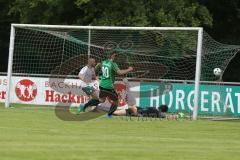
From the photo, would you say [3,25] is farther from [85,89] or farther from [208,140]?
[208,140]

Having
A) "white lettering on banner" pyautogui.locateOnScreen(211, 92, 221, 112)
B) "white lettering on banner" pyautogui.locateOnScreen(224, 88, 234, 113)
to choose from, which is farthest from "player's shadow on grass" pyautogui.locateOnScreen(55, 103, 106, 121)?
"white lettering on banner" pyautogui.locateOnScreen(224, 88, 234, 113)

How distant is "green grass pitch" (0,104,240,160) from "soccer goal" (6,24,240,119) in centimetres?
538

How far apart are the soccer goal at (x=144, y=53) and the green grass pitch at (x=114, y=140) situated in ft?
17.6

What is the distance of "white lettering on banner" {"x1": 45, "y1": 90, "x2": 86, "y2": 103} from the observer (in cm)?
2786

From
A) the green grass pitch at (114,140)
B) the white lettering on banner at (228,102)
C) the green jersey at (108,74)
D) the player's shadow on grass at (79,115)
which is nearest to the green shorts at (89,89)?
the player's shadow on grass at (79,115)

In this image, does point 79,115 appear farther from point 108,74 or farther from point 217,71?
point 217,71

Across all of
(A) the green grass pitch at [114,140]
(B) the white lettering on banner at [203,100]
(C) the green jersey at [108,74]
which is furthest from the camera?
(B) the white lettering on banner at [203,100]

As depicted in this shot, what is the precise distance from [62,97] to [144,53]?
145 inches

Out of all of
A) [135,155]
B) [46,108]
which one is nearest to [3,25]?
[46,108]

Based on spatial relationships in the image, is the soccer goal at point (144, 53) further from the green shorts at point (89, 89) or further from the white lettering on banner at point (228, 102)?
the green shorts at point (89, 89)

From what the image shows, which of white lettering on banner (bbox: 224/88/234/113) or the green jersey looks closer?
the green jersey

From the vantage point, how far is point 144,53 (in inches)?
1086

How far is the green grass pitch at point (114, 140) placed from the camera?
38.1 ft

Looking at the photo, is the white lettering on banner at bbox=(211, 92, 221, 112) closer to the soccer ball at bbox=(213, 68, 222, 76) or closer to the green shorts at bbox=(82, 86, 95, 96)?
the soccer ball at bbox=(213, 68, 222, 76)
